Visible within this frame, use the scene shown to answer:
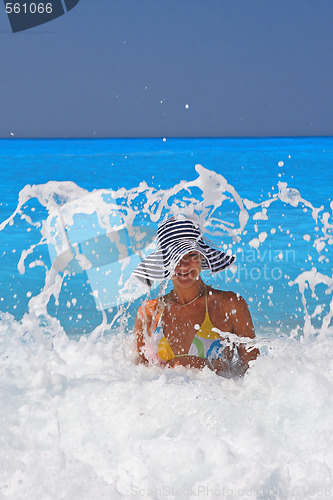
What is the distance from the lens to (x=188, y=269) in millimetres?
2537

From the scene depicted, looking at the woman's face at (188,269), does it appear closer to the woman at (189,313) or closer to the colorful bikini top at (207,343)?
the woman at (189,313)

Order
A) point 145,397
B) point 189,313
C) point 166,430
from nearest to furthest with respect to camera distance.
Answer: point 166,430
point 145,397
point 189,313

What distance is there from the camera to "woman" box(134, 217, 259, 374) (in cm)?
253

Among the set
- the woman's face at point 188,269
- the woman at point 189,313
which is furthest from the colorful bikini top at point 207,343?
the woman's face at point 188,269

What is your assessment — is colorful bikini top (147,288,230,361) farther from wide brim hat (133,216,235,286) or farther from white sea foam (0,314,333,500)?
wide brim hat (133,216,235,286)

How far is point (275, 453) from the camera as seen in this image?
2.07m

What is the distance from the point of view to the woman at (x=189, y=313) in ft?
8.29

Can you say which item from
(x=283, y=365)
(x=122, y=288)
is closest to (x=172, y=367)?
(x=283, y=365)

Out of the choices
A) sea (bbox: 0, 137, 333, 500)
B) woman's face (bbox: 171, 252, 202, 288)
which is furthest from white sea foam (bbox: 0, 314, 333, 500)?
woman's face (bbox: 171, 252, 202, 288)

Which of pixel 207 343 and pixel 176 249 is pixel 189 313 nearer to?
pixel 207 343

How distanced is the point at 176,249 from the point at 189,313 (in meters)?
0.36

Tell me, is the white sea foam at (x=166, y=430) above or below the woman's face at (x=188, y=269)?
below

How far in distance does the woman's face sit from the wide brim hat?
33 millimetres

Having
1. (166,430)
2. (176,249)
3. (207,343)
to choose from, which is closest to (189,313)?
(207,343)
